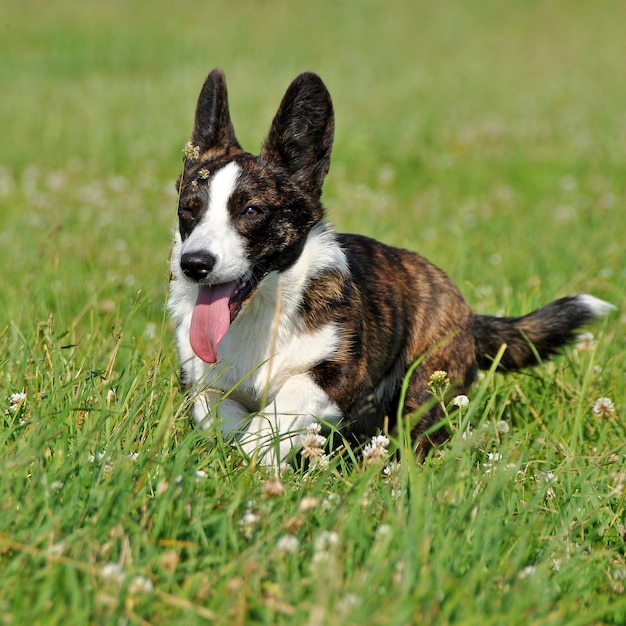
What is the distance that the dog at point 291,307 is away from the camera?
3.43m

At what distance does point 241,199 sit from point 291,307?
1.61ft

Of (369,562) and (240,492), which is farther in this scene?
(240,492)

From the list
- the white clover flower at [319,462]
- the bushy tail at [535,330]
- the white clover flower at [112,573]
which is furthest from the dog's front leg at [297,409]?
the white clover flower at [112,573]

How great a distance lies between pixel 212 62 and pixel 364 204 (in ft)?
29.8

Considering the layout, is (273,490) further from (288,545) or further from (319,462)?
(319,462)

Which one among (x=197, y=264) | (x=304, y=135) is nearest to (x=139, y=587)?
(x=197, y=264)

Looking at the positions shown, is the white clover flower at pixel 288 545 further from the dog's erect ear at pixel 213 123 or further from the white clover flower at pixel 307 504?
the dog's erect ear at pixel 213 123

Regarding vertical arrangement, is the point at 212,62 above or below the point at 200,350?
above

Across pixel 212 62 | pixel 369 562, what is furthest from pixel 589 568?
pixel 212 62

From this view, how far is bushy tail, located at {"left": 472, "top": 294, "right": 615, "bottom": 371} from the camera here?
4.15 meters

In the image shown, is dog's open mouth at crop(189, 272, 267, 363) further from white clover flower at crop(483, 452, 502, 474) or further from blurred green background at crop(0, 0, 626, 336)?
white clover flower at crop(483, 452, 502, 474)

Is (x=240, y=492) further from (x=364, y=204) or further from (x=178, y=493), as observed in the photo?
(x=364, y=204)

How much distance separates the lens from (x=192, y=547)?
220 cm

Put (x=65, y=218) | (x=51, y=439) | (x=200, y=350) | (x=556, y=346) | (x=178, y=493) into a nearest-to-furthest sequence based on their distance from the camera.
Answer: (x=178, y=493), (x=51, y=439), (x=200, y=350), (x=556, y=346), (x=65, y=218)
